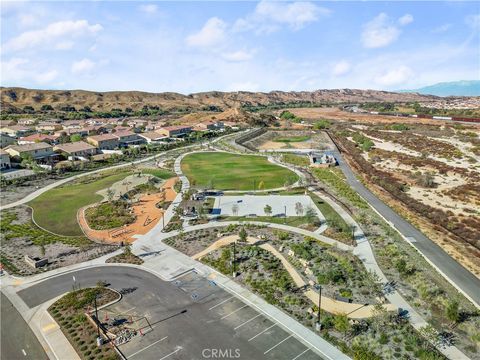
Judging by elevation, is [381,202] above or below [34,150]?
below

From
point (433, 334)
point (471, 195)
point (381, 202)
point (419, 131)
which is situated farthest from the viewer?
point (419, 131)

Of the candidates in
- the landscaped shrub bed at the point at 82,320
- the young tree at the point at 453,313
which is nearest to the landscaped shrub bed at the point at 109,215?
the landscaped shrub bed at the point at 82,320

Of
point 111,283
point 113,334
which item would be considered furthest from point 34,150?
point 113,334

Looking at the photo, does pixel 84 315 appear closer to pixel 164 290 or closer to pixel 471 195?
pixel 164 290

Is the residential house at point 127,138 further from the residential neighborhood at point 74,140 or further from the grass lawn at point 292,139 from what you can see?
the grass lawn at point 292,139

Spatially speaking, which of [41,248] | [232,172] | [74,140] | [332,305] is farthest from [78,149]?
[332,305]

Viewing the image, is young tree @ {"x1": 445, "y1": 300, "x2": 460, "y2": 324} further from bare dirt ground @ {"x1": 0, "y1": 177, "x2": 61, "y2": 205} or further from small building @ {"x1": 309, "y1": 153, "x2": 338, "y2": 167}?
bare dirt ground @ {"x1": 0, "y1": 177, "x2": 61, "y2": 205}
